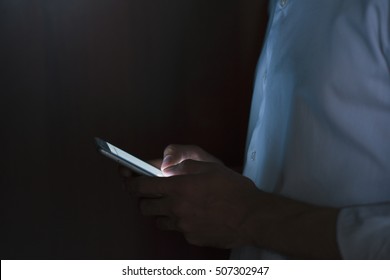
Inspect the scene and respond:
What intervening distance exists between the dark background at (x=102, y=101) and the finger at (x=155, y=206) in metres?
0.35

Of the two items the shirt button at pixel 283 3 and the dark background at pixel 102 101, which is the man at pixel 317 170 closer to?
the shirt button at pixel 283 3

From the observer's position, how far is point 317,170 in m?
0.69

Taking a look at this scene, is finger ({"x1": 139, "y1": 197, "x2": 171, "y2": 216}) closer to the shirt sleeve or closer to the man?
the man

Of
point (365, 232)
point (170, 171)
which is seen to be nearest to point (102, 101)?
point (170, 171)

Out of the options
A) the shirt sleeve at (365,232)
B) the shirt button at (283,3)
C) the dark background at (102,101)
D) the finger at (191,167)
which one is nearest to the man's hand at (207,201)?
the finger at (191,167)

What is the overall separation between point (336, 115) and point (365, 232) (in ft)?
0.50

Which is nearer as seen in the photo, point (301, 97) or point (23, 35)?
point (301, 97)

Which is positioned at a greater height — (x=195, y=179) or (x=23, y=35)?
(x=23, y=35)

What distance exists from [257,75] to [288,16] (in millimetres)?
125

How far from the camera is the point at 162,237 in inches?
44.3

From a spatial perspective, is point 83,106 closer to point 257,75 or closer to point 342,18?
point 257,75

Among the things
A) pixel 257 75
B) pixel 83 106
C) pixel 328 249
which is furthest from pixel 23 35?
pixel 328 249

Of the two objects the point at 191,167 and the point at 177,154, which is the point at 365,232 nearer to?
the point at 191,167

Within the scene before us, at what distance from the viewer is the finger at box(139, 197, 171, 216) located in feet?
2.26
